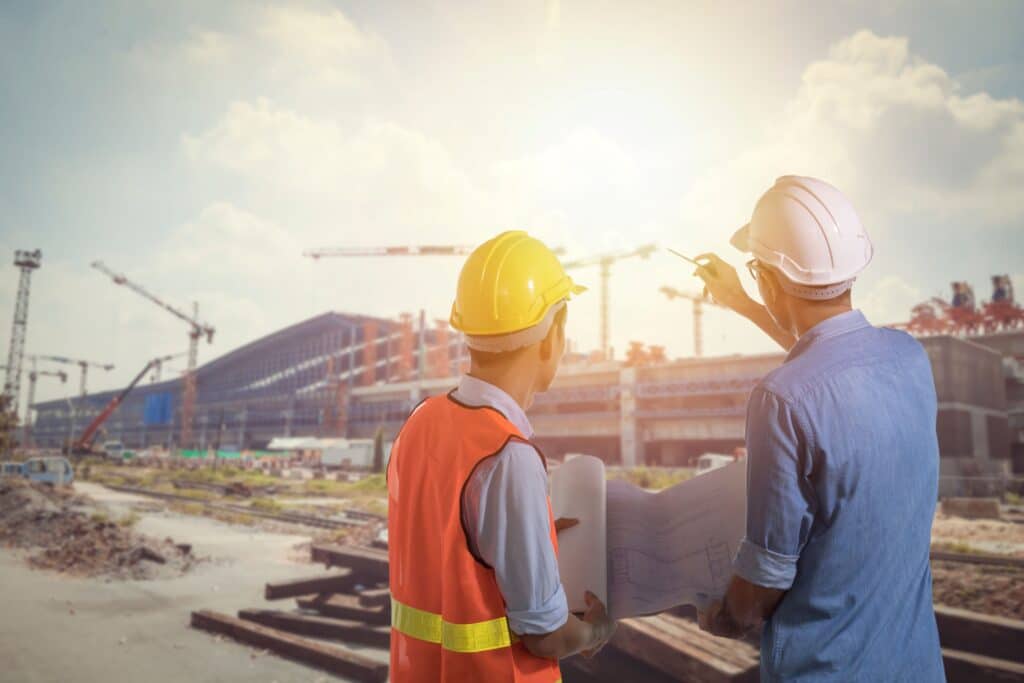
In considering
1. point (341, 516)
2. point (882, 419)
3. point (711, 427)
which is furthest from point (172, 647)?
point (711, 427)

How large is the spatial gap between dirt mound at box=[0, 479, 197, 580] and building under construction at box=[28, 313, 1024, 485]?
10809mm

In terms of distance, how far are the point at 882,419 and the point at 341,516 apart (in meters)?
19.5

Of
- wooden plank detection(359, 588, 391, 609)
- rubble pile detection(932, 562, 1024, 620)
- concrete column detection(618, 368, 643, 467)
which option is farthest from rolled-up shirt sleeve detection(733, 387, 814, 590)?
concrete column detection(618, 368, 643, 467)

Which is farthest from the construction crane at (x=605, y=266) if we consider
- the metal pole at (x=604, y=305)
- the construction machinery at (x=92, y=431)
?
the construction machinery at (x=92, y=431)

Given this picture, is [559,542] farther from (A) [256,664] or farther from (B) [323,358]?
(B) [323,358]

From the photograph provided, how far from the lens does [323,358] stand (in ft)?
279

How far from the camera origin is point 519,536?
1457mm

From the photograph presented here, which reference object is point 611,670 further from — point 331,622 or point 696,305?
point 696,305

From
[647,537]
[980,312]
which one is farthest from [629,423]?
[647,537]

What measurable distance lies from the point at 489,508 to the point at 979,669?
4.94 m

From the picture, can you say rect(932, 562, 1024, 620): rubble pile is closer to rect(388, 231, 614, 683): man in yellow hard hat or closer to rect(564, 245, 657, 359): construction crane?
rect(388, 231, 614, 683): man in yellow hard hat

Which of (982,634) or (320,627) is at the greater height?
(982,634)

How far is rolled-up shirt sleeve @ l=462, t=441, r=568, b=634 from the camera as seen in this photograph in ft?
4.79

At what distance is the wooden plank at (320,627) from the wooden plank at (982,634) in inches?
199
